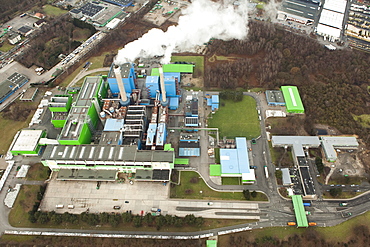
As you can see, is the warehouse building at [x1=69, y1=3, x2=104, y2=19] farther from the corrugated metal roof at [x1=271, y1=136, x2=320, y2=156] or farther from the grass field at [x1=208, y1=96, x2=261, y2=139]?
the corrugated metal roof at [x1=271, y1=136, x2=320, y2=156]

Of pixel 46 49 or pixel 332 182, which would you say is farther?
pixel 46 49

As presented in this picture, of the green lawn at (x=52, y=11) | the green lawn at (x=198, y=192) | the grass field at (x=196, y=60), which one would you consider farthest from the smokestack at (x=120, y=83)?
the green lawn at (x=52, y=11)

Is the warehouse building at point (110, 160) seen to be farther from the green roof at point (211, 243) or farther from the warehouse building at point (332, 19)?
the warehouse building at point (332, 19)

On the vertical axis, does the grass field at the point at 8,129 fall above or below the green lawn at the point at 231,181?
above

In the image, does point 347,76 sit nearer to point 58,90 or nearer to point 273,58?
point 273,58

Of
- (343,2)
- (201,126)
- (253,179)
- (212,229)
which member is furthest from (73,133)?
(343,2)

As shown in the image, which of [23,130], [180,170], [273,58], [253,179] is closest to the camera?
[253,179]

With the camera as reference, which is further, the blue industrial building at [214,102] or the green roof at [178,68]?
the green roof at [178,68]
